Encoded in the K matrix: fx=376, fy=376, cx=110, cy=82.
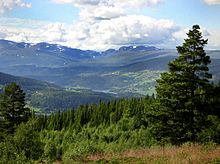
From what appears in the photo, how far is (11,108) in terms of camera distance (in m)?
56.2

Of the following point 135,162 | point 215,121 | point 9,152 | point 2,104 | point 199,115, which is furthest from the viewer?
point 2,104

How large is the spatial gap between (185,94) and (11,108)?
101ft

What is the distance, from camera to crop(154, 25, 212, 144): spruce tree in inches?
1336

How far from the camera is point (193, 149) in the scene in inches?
701

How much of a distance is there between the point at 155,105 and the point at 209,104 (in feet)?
16.4

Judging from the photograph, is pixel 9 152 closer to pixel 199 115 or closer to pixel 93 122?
pixel 199 115

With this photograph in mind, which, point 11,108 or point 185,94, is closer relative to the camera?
point 185,94

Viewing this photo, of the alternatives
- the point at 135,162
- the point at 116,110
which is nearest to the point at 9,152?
the point at 135,162

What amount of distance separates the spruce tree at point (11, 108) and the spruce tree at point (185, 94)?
91.7 ft

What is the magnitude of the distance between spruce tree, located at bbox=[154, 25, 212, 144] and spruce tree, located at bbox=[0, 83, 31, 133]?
91.7ft

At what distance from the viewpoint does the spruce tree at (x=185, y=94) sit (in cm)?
3394

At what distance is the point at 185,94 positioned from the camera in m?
34.2

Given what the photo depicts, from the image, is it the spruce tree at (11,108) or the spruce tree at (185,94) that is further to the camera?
the spruce tree at (11,108)

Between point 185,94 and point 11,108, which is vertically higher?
point 185,94
